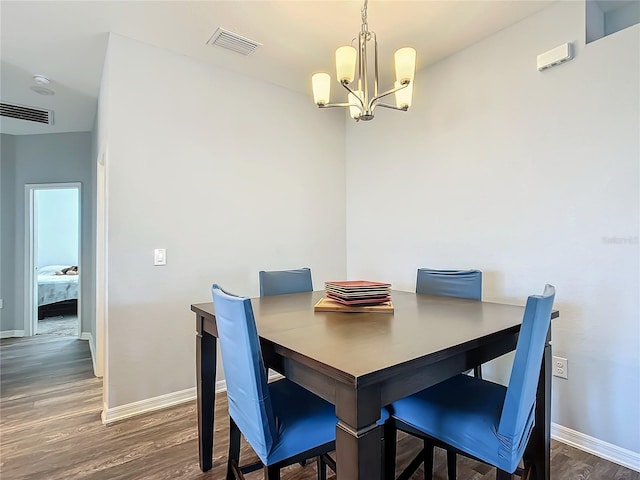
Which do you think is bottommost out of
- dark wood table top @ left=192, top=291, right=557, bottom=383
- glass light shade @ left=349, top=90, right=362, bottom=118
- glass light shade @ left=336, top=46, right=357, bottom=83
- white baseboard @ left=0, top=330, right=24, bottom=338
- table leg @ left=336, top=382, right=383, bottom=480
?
white baseboard @ left=0, top=330, right=24, bottom=338

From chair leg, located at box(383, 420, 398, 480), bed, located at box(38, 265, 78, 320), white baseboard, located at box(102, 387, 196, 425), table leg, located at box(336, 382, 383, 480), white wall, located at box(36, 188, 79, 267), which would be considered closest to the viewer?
table leg, located at box(336, 382, 383, 480)

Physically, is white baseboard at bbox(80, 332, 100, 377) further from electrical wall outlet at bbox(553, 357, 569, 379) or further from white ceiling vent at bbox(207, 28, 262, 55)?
electrical wall outlet at bbox(553, 357, 569, 379)

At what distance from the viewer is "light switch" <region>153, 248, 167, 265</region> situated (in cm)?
260

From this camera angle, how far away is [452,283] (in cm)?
221

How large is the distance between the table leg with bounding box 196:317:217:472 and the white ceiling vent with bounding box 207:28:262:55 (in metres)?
1.93

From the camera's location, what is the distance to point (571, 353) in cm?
209

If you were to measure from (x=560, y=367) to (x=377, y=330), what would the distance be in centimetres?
151

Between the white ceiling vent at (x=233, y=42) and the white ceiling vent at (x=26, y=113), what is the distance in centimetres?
250

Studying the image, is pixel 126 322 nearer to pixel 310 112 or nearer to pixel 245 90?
pixel 245 90

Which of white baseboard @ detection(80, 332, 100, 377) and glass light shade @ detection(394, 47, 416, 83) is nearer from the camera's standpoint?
glass light shade @ detection(394, 47, 416, 83)

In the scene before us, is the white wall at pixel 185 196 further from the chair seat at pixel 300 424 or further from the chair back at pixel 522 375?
the chair back at pixel 522 375

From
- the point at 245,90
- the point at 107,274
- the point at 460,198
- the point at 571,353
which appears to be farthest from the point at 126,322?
the point at 571,353

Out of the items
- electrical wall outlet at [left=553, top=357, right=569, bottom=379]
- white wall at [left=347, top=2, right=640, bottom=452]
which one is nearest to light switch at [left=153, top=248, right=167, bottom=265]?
white wall at [left=347, top=2, right=640, bottom=452]

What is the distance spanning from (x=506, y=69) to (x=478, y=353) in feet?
6.74
